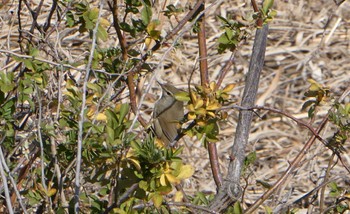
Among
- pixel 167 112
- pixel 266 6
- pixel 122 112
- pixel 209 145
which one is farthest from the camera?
pixel 167 112

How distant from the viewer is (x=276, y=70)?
5492 mm

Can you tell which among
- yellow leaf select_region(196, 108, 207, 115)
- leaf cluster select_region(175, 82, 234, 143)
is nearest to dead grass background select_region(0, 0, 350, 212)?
leaf cluster select_region(175, 82, 234, 143)

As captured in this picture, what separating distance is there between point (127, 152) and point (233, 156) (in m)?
0.70

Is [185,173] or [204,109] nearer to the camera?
[185,173]

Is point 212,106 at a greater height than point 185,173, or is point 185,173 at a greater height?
point 212,106

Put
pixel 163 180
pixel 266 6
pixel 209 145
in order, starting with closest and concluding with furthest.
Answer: pixel 163 180, pixel 266 6, pixel 209 145

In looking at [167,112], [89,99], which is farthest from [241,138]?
[167,112]

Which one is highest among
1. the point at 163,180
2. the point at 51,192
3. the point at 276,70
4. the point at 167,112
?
the point at 276,70

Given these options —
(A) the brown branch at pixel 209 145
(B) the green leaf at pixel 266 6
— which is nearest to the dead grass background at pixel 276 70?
(A) the brown branch at pixel 209 145

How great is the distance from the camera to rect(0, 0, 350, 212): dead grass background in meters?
4.78

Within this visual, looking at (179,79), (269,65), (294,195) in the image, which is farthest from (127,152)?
(269,65)

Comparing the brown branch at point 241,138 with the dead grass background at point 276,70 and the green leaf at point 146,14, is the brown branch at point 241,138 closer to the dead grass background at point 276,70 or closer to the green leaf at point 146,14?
the green leaf at point 146,14

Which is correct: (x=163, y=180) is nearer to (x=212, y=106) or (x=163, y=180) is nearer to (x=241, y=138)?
(x=212, y=106)

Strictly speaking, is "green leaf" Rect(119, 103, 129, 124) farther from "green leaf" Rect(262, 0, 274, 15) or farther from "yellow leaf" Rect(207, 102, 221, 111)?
"green leaf" Rect(262, 0, 274, 15)
